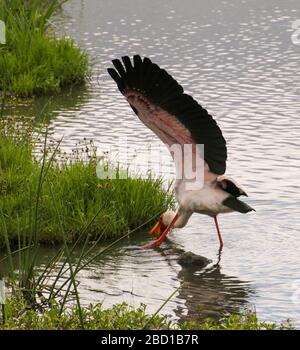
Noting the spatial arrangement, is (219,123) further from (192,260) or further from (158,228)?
(192,260)

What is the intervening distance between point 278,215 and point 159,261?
1.16 m

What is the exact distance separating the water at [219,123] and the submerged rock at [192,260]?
0.19ft

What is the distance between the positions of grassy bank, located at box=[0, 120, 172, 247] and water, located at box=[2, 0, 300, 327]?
26cm

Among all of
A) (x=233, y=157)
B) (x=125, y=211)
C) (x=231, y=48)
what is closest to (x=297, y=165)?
(x=233, y=157)

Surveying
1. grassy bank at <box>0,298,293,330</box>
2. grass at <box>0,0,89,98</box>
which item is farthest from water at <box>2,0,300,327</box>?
grassy bank at <box>0,298,293,330</box>

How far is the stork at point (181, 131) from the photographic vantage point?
8.13m

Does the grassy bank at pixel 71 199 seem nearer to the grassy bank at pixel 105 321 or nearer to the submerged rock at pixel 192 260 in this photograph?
the submerged rock at pixel 192 260

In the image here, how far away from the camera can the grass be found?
1364cm

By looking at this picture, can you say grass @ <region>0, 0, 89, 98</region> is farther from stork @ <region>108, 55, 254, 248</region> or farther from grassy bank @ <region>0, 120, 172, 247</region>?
stork @ <region>108, 55, 254, 248</region>

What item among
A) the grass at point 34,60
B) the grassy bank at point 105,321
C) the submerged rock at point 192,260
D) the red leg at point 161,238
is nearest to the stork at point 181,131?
the red leg at point 161,238

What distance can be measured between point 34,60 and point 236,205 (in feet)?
19.1

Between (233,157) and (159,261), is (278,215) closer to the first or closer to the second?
(159,261)

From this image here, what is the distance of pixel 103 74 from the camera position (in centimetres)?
1522

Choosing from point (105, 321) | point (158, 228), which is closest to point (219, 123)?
point (158, 228)
